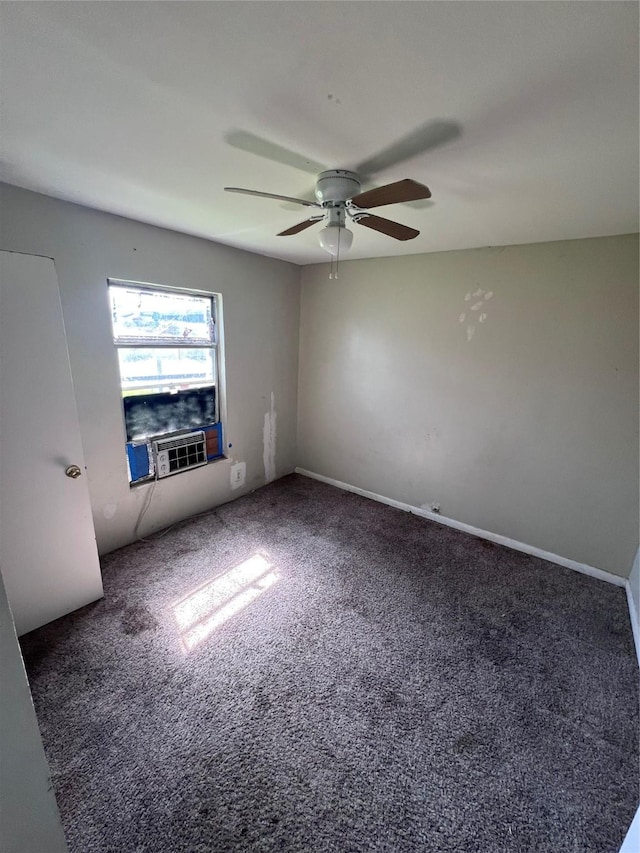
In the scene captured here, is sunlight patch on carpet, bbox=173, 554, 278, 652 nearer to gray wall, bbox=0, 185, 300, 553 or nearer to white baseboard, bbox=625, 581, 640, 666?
gray wall, bbox=0, 185, 300, 553

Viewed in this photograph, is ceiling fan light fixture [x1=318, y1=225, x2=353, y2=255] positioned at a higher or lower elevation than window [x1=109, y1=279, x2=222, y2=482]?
higher

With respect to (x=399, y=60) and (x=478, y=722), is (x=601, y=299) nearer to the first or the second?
(x=399, y=60)

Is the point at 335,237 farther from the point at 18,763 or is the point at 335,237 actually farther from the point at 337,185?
the point at 18,763

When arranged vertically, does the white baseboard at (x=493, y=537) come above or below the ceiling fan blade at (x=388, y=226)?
below

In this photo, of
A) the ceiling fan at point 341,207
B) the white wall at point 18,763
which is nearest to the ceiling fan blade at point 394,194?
the ceiling fan at point 341,207

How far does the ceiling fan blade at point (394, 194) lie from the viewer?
1.20 meters

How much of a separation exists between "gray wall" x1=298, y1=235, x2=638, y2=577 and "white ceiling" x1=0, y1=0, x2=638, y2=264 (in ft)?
2.26


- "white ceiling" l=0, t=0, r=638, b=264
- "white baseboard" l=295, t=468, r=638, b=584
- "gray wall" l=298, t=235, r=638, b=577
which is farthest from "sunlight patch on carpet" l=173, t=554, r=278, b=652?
"white ceiling" l=0, t=0, r=638, b=264

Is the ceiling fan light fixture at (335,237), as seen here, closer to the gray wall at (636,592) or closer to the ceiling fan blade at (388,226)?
the ceiling fan blade at (388,226)

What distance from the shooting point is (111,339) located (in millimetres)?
2398

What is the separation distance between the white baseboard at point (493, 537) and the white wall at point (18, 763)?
10.1 feet

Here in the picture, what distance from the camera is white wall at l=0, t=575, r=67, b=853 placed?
24.0 inches

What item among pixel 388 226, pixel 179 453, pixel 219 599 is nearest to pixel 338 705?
pixel 219 599

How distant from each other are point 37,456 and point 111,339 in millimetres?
927
